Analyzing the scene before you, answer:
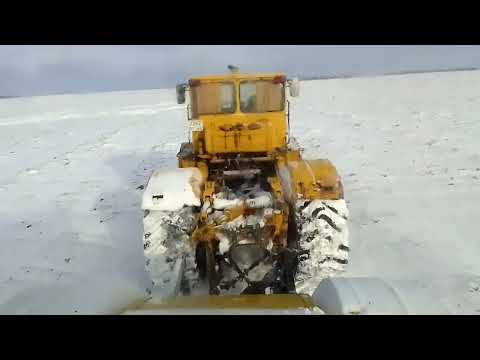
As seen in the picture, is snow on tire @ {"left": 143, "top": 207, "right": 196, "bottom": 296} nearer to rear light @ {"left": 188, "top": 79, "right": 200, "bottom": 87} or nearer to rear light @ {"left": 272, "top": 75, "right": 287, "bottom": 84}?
rear light @ {"left": 188, "top": 79, "right": 200, "bottom": 87}

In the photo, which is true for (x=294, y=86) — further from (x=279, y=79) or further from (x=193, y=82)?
(x=193, y=82)

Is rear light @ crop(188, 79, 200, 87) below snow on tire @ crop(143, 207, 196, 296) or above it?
above

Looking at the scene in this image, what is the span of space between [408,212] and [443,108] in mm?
18740

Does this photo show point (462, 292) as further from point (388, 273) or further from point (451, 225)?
point (451, 225)

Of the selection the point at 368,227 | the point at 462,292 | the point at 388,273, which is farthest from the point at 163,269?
the point at 368,227

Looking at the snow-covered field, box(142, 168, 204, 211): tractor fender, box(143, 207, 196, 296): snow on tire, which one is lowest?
the snow-covered field

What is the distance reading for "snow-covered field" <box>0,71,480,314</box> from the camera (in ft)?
17.4

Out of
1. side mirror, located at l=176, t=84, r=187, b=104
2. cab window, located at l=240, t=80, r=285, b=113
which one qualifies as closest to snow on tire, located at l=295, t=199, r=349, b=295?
cab window, located at l=240, t=80, r=285, b=113

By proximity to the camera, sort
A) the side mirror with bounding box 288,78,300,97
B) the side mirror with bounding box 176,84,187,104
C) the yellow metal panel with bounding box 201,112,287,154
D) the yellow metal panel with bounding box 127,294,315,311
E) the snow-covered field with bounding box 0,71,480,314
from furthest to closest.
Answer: the side mirror with bounding box 176,84,187,104 → the side mirror with bounding box 288,78,300,97 → the yellow metal panel with bounding box 201,112,287,154 → the snow-covered field with bounding box 0,71,480,314 → the yellow metal panel with bounding box 127,294,315,311

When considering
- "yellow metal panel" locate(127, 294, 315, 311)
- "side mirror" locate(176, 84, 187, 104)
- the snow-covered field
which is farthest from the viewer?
"side mirror" locate(176, 84, 187, 104)

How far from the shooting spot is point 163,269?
4.87 meters

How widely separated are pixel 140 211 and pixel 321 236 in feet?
16.0

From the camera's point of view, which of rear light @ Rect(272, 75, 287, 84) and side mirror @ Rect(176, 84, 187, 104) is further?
side mirror @ Rect(176, 84, 187, 104)

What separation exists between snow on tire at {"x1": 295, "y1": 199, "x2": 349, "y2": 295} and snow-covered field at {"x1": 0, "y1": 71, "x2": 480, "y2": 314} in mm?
1010
